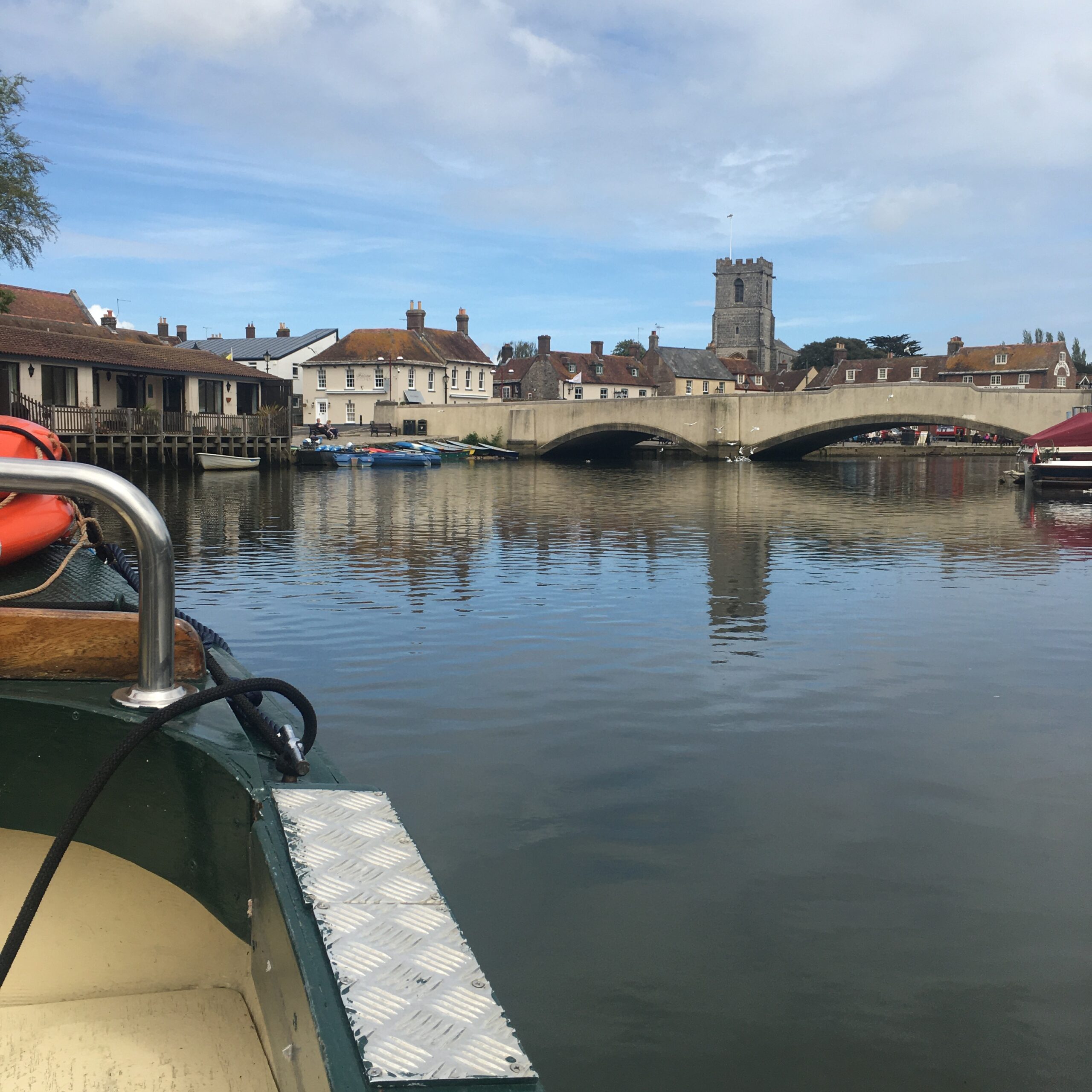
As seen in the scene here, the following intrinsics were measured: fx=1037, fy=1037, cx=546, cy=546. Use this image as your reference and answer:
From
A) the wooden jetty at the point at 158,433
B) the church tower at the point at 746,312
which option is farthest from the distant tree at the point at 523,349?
the wooden jetty at the point at 158,433

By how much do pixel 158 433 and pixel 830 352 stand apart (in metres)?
89.2

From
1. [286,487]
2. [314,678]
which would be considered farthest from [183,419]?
[314,678]

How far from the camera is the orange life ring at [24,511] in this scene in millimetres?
4609

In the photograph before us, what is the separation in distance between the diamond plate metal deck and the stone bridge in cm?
4624

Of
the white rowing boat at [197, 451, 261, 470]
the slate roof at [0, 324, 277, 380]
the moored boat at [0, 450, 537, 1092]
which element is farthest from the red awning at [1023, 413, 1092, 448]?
the moored boat at [0, 450, 537, 1092]

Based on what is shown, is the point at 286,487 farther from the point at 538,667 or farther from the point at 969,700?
the point at 969,700

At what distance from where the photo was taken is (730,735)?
6.54 metres

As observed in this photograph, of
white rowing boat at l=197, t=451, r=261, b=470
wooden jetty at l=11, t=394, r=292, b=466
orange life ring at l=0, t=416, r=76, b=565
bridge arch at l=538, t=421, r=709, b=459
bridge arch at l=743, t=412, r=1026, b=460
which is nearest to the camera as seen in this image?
orange life ring at l=0, t=416, r=76, b=565

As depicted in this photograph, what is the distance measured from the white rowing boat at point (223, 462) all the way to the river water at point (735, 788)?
2506 centimetres

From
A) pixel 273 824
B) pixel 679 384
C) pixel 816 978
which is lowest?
pixel 816 978

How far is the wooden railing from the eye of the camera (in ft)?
116

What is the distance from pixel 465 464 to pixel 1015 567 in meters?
39.4

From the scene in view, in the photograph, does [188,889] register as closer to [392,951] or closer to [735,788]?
[392,951]

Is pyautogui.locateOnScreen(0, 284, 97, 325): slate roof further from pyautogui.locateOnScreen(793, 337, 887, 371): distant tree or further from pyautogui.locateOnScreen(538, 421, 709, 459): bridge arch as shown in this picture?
pyautogui.locateOnScreen(793, 337, 887, 371): distant tree
